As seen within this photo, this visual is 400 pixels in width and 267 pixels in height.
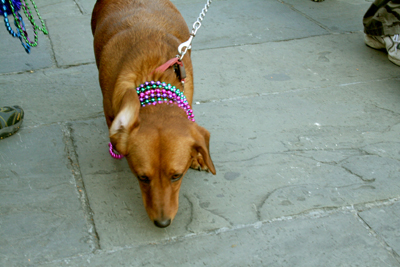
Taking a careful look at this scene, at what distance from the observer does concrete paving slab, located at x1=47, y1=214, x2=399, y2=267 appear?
2479 mm

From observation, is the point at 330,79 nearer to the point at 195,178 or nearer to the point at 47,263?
the point at 195,178

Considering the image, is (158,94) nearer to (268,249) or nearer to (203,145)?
(203,145)

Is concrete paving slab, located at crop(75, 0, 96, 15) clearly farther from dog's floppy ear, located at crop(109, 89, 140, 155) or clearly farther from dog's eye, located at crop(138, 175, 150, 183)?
dog's eye, located at crop(138, 175, 150, 183)

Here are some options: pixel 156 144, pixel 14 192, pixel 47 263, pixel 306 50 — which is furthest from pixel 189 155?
pixel 306 50

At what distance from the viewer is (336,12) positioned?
6309 millimetres

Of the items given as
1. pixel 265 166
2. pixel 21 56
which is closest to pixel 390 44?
pixel 265 166

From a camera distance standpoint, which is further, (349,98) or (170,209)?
(349,98)

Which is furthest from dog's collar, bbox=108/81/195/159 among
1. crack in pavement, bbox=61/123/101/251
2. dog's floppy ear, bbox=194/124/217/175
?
crack in pavement, bbox=61/123/101/251

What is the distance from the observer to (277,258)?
2.51m

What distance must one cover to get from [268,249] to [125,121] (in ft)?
4.14

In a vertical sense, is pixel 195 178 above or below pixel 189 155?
below

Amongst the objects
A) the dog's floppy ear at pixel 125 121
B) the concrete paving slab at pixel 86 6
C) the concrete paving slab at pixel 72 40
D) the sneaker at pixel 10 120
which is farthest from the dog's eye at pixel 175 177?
the concrete paving slab at pixel 86 6

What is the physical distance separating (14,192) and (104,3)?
197cm

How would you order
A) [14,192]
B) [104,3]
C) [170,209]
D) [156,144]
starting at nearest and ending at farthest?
[156,144]
[170,209]
[14,192]
[104,3]
